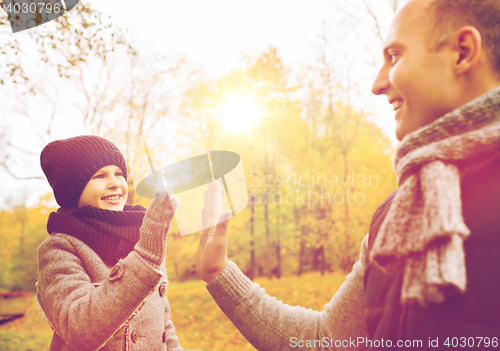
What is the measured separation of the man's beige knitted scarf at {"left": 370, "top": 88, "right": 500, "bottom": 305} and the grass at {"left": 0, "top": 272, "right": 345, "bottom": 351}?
949 centimetres

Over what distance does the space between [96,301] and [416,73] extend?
1640 mm

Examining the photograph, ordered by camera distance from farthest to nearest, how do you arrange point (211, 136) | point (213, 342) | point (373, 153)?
point (373, 153), point (211, 136), point (213, 342)

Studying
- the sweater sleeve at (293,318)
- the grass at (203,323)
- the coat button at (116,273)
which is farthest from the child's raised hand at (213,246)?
the grass at (203,323)

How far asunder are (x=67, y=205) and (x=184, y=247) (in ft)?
41.0

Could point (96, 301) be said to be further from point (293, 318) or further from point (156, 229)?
point (293, 318)

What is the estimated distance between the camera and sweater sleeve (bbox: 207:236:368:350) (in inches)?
50.0

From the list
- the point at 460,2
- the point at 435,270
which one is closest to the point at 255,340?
the point at 435,270

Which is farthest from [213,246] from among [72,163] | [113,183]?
[72,163]

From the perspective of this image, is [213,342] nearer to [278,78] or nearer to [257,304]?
[257,304]

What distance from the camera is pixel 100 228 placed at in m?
1.90

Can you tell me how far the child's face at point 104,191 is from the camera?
202cm

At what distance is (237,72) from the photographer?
15.0 m

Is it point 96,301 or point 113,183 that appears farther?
point 113,183

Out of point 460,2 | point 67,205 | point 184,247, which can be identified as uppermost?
point 460,2
